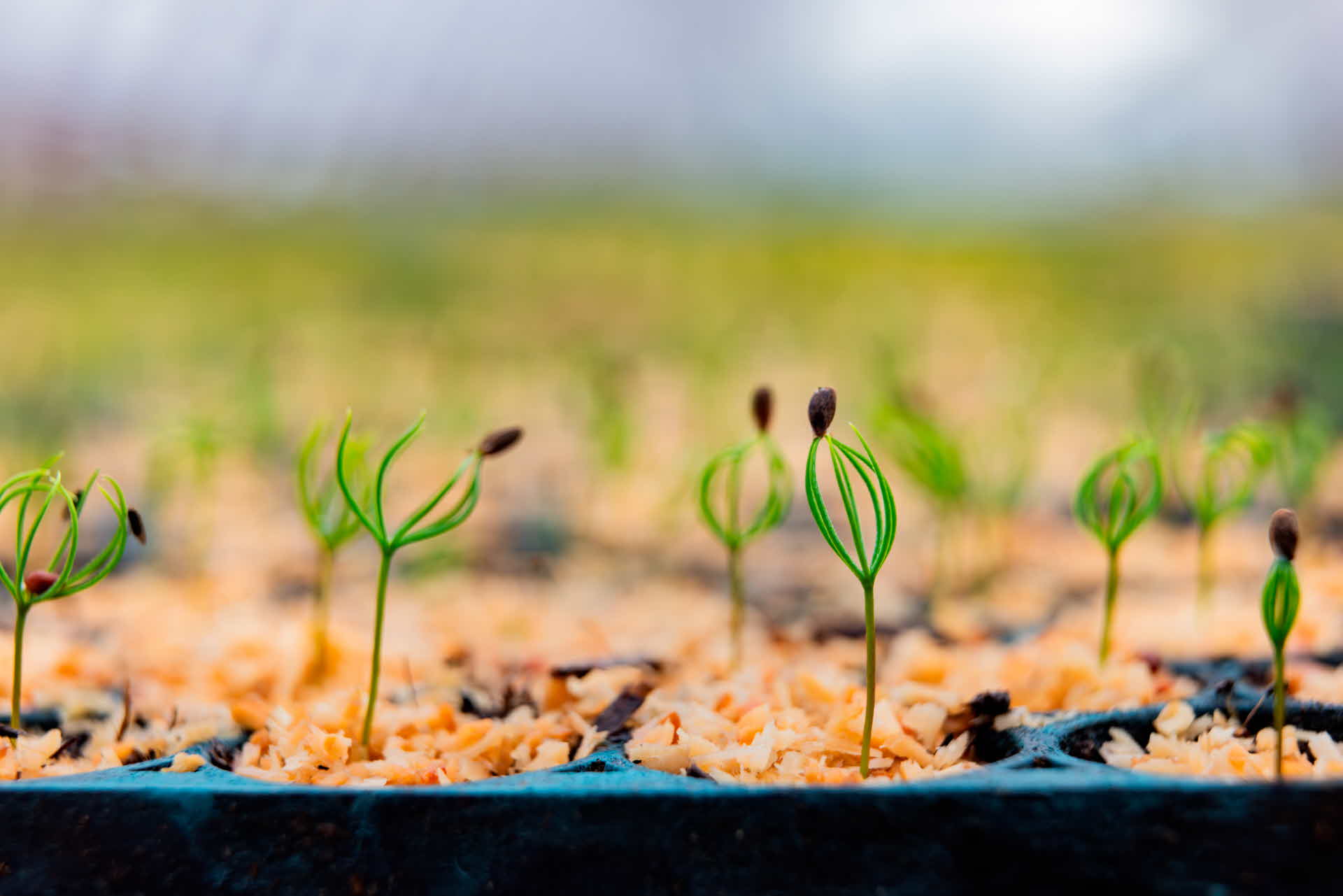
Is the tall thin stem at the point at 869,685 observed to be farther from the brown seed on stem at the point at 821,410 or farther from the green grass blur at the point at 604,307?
the green grass blur at the point at 604,307

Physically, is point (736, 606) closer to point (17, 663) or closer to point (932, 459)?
point (932, 459)

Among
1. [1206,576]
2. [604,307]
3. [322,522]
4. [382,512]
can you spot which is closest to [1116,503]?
[1206,576]

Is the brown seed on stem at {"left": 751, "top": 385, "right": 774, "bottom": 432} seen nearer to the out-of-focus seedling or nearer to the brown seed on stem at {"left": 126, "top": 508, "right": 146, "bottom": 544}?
the brown seed on stem at {"left": 126, "top": 508, "right": 146, "bottom": 544}

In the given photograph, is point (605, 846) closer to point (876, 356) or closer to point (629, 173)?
point (876, 356)

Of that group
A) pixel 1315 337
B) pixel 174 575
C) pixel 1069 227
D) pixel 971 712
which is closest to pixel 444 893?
pixel 971 712

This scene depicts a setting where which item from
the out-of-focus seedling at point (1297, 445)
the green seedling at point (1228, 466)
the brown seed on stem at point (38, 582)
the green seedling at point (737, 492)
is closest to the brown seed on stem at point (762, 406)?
the green seedling at point (737, 492)

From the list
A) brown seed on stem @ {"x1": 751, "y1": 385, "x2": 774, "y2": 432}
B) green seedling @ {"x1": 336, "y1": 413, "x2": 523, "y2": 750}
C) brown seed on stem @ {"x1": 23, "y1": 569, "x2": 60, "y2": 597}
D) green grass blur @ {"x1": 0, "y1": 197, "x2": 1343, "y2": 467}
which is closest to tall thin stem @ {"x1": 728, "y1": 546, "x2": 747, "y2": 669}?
brown seed on stem @ {"x1": 751, "y1": 385, "x2": 774, "y2": 432}
